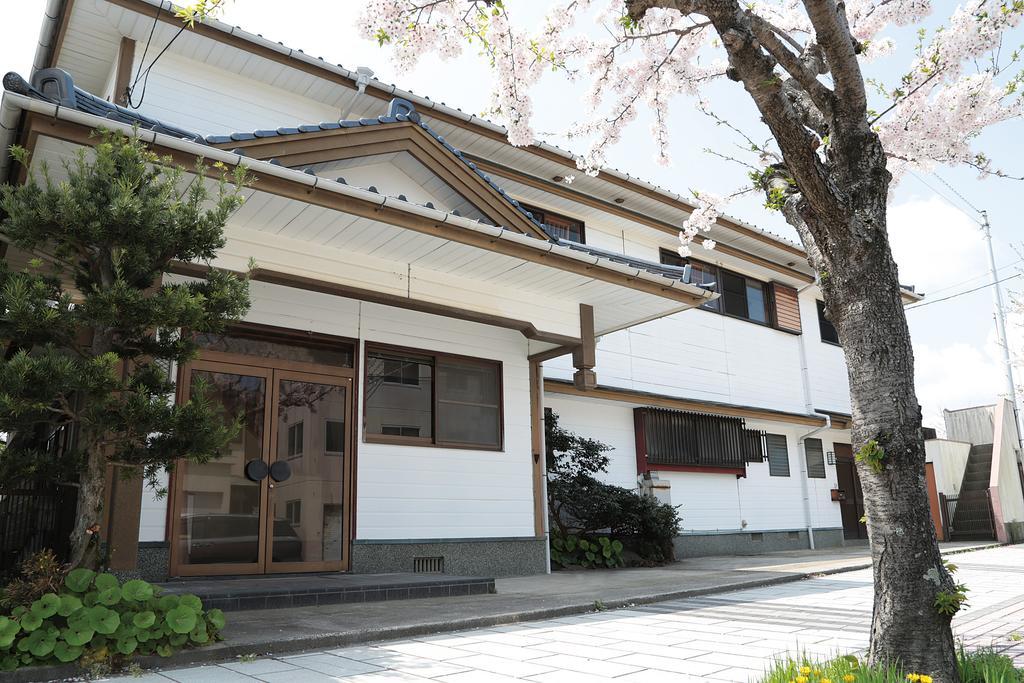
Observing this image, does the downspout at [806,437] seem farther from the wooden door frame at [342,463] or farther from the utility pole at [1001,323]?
the wooden door frame at [342,463]

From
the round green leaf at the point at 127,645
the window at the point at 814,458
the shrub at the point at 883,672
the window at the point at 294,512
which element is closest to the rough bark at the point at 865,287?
the shrub at the point at 883,672

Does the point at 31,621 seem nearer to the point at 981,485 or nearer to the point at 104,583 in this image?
the point at 104,583

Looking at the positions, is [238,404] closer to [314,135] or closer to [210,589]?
[210,589]

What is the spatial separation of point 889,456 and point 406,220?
454 cm

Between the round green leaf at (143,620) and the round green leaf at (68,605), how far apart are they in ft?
0.95

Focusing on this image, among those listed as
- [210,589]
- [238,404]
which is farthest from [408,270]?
[210,589]

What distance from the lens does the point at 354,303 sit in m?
8.61

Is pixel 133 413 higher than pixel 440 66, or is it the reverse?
pixel 440 66

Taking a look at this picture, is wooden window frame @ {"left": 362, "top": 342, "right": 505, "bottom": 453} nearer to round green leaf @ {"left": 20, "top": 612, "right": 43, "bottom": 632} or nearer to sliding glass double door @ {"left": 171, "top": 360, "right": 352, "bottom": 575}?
sliding glass double door @ {"left": 171, "top": 360, "right": 352, "bottom": 575}

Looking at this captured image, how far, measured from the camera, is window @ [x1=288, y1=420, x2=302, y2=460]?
792 cm

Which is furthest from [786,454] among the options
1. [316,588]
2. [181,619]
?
[181,619]

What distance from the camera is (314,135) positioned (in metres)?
7.36

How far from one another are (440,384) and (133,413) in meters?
4.90

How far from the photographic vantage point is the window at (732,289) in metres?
14.6
